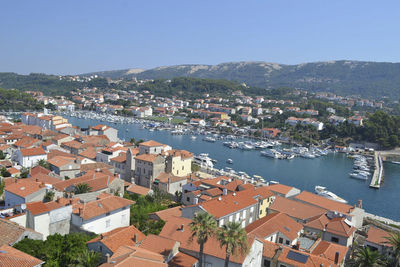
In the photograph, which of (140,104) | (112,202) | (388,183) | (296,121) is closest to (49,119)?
(112,202)

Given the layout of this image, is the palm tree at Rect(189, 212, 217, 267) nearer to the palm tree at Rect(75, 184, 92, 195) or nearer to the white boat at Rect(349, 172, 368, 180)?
the palm tree at Rect(75, 184, 92, 195)

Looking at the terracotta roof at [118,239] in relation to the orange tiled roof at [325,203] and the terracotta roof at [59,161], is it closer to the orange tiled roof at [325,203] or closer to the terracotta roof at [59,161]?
the orange tiled roof at [325,203]

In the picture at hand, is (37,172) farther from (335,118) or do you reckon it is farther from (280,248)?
(335,118)

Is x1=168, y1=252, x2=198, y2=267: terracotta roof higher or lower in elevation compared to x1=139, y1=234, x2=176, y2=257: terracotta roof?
lower

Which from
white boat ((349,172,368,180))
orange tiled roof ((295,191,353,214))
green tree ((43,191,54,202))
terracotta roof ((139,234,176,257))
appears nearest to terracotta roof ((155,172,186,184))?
orange tiled roof ((295,191,353,214))

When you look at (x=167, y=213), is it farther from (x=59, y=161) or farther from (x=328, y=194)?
(x=328, y=194)

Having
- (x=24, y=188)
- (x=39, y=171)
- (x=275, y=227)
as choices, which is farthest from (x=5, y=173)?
(x=275, y=227)
